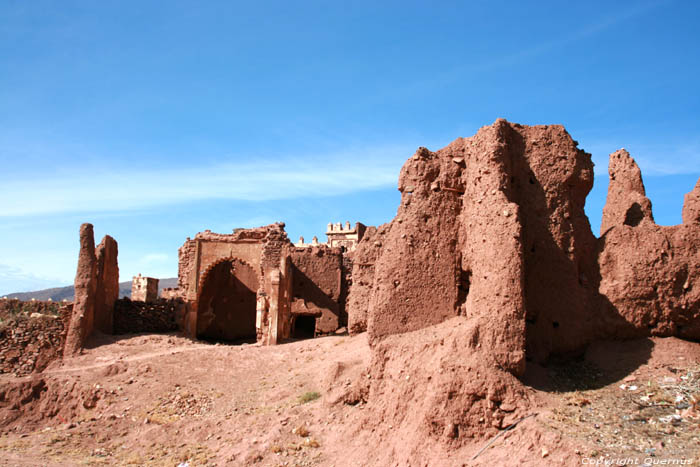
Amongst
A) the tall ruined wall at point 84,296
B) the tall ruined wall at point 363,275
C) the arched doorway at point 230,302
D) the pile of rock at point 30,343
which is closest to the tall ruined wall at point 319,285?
the arched doorway at point 230,302

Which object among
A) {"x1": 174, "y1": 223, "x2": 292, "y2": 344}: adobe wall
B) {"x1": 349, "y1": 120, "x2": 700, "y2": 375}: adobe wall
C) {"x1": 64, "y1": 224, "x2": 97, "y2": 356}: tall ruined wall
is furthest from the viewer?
{"x1": 174, "y1": 223, "x2": 292, "y2": 344}: adobe wall

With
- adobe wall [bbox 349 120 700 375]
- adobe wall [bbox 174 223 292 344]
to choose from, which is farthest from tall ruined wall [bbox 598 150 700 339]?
adobe wall [bbox 174 223 292 344]

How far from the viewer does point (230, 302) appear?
85.3 ft

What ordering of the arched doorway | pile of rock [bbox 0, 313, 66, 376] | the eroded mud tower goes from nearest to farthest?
the eroded mud tower
pile of rock [bbox 0, 313, 66, 376]
the arched doorway

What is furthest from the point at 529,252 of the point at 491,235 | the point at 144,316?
the point at 144,316

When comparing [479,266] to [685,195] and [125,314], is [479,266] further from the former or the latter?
[125,314]

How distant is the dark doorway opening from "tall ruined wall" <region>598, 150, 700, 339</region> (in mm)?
15968

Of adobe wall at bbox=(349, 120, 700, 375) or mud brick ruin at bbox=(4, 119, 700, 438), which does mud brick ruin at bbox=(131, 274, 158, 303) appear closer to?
mud brick ruin at bbox=(4, 119, 700, 438)

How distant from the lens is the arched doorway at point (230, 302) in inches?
1000

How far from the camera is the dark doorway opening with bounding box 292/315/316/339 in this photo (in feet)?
77.5

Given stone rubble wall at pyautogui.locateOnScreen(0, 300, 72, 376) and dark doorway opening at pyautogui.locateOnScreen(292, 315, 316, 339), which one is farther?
dark doorway opening at pyautogui.locateOnScreen(292, 315, 316, 339)

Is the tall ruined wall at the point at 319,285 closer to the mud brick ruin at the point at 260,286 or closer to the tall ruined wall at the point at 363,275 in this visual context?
the mud brick ruin at the point at 260,286

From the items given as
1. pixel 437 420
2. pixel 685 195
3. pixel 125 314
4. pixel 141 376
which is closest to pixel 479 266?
pixel 437 420

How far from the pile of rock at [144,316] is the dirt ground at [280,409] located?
2.06 meters
